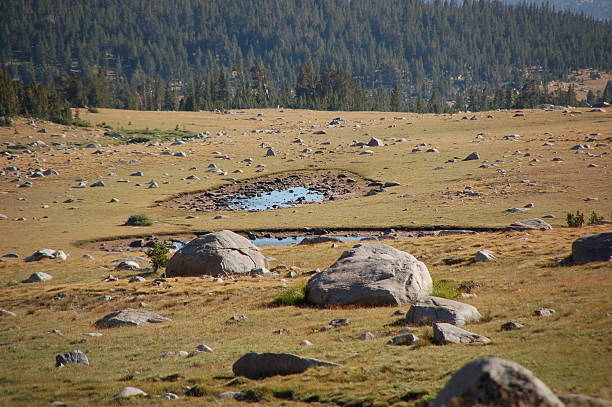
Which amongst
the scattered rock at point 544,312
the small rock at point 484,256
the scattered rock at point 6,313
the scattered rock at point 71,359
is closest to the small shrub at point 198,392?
the scattered rock at point 71,359

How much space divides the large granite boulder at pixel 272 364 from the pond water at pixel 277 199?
144ft

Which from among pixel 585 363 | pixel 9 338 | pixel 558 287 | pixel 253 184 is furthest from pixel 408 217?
pixel 585 363

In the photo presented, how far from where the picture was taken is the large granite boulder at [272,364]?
15.4 metres

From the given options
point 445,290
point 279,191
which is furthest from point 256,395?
point 279,191

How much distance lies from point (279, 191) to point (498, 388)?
198ft

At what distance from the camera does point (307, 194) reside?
6706 cm

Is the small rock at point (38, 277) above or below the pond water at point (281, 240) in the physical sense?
above

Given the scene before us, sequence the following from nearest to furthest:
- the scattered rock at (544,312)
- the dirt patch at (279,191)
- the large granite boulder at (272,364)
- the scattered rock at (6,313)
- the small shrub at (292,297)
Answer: the large granite boulder at (272,364) < the scattered rock at (544,312) < the small shrub at (292,297) < the scattered rock at (6,313) < the dirt patch at (279,191)

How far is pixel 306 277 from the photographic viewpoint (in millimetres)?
31812

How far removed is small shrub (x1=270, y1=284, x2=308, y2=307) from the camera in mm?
25609

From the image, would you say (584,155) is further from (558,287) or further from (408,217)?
(558,287)

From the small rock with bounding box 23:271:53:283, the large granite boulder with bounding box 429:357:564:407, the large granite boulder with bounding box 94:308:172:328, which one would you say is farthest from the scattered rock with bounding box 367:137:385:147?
the large granite boulder with bounding box 429:357:564:407

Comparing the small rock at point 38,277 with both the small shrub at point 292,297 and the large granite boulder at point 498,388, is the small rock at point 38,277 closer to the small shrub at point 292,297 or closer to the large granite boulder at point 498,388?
the small shrub at point 292,297

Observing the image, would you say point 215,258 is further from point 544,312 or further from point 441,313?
point 544,312
